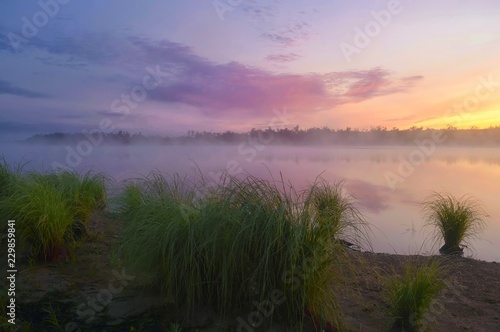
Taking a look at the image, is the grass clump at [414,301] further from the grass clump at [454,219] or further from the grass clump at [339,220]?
the grass clump at [454,219]

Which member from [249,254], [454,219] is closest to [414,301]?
[249,254]

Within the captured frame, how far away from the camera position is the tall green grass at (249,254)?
3336 mm

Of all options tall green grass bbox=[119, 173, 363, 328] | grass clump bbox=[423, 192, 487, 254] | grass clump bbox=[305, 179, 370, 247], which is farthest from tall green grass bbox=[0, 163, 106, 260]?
grass clump bbox=[423, 192, 487, 254]

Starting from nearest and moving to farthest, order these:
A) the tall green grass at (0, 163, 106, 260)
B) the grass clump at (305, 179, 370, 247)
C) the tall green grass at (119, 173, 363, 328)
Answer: the tall green grass at (119, 173, 363, 328), the grass clump at (305, 179, 370, 247), the tall green grass at (0, 163, 106, 260)

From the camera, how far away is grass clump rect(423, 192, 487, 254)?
7.12m

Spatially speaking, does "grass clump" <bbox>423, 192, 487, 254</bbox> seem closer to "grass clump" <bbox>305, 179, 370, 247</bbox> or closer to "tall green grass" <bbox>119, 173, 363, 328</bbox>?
"grass clump" <bbox>305, 179, 370, 247</bbox>

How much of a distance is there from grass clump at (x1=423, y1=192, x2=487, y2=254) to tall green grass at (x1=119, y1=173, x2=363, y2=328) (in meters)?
4.16

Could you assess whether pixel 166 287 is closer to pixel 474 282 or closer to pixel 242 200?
pixel 242 200

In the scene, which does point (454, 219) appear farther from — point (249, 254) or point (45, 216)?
point (45, 216)

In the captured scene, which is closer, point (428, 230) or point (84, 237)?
point (84, 237)

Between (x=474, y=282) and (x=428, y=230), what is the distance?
2784mm

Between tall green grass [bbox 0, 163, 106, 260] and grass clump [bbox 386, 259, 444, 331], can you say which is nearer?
grass clump [bbox 386, 259, 444, 331]

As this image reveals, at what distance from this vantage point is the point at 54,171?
23.1 feet

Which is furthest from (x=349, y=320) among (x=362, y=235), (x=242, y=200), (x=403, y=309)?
(x=242, y=200)
